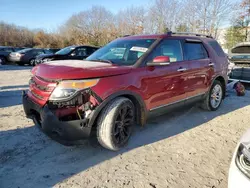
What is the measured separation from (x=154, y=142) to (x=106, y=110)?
1123mm

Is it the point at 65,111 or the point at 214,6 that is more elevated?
the point at 214,6

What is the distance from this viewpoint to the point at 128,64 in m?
3.13

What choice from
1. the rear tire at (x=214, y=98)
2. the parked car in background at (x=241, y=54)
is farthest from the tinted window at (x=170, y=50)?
the parked car in background at (x=241, y=54)

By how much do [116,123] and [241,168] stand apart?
5.48 feet

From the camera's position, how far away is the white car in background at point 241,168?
156 centimetres

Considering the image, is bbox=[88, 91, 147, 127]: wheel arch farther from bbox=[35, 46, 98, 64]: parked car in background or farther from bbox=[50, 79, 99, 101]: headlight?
bbox=[35, 46, 98, 64]: parked car in background

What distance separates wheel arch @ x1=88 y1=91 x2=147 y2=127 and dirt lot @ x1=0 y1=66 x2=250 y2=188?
0.45m

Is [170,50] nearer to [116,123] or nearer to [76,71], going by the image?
[116,123]

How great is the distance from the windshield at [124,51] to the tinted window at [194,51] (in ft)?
2.97

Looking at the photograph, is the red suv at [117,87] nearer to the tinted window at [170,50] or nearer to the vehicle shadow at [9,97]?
the tinted window at [170,50]

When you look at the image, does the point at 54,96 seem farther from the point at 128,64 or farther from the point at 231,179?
the point at 231,179

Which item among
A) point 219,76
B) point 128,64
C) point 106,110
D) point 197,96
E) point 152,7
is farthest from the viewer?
point 152,7

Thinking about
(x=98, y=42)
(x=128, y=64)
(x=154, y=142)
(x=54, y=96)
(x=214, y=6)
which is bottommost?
(x=154, y=142)

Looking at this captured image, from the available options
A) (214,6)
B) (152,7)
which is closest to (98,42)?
(152,7)
